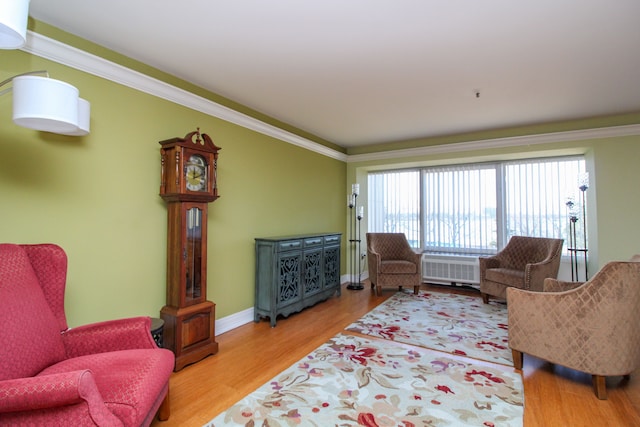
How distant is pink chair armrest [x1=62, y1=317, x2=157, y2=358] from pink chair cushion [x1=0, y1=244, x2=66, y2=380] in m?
0.07

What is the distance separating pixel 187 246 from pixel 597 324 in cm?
306

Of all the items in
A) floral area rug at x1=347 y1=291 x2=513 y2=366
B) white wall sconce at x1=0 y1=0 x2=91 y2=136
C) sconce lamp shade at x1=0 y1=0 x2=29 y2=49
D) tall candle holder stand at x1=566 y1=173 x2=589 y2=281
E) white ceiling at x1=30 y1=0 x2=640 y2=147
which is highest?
white ceiling at x1=30 y1=0 x2=640 y2=147

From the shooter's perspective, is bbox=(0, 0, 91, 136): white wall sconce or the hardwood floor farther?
the hardwood floor

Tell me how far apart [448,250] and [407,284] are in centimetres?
127

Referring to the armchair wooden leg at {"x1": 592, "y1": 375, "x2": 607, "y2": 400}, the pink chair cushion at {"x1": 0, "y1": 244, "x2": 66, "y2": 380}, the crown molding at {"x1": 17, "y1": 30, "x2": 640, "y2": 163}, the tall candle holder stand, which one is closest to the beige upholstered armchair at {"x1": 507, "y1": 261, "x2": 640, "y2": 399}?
the armchair wooden leg at {"x1": 592, "y1": 375, "x2": 607, "y2": 400}

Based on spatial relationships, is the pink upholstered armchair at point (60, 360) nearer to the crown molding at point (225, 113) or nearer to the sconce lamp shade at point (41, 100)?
the sconce lamp shade at point (41, 100)

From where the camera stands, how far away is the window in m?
4.62

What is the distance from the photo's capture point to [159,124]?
8.96ft

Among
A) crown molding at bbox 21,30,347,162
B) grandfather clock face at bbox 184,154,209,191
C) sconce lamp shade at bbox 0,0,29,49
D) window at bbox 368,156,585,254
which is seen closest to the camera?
sconce lamp shade at bbox 0,0,29,49

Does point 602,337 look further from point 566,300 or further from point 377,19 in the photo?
point 377,19

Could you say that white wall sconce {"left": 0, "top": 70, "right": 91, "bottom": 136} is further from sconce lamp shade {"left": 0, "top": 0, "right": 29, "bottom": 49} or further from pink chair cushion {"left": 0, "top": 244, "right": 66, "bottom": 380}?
pink chair cushion {"left": 0, "top": 244, "right": 66, "bottom": 380}

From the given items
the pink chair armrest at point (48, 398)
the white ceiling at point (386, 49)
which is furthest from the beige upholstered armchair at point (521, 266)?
the pink chair armrest at point (48, 398)

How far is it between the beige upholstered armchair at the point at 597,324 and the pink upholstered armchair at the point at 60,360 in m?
2.54

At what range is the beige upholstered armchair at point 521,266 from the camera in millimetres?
3748
